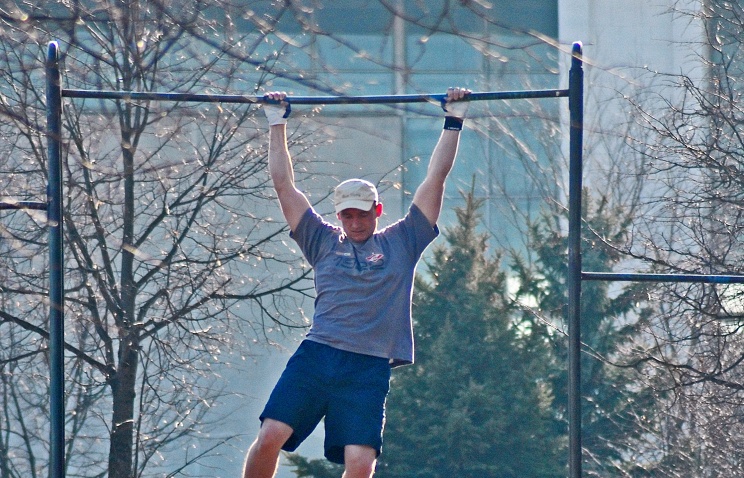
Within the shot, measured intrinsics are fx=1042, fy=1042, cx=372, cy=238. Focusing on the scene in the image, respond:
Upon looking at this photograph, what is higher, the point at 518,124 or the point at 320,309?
the point at 518,124

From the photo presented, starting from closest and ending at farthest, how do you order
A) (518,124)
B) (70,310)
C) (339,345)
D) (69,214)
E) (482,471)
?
(339,345) < (69,214) < (70,310) < (482,471) < (518,124)

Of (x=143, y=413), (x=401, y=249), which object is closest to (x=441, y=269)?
(x=143, y=413)

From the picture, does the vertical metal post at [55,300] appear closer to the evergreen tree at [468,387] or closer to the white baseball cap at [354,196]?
the white baseball cap at [354,196]

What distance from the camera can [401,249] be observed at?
4301mm

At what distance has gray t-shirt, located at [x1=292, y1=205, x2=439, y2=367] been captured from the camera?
416 centimetres

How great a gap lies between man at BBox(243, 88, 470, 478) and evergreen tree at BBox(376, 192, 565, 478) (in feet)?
37.6

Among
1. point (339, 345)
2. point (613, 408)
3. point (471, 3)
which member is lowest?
point (613, 408)

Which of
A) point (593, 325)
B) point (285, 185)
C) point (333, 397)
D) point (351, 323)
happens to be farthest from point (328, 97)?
point (593, 325)

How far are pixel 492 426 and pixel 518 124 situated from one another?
6452 mm

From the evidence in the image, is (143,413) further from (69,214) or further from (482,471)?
(482,471)

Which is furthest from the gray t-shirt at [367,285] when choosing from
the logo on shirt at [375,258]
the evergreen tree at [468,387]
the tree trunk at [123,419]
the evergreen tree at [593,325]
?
the evergreen tree at [593,325]

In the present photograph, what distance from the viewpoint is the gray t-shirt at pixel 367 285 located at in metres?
4.16

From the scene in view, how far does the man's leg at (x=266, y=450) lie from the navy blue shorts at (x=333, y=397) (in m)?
0.04

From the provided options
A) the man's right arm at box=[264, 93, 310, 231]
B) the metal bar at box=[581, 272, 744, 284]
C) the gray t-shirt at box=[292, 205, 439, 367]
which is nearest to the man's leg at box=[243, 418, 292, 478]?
the gray t-shirt at box=[292, 205, 439, 367]
